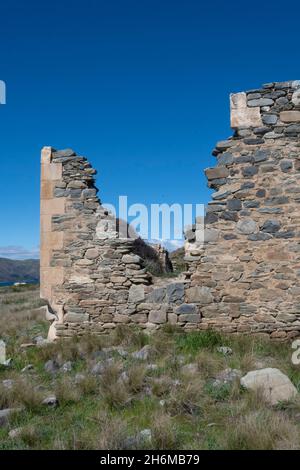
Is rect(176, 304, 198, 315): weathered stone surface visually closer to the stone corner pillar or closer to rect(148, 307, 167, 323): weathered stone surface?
rect(148, 307, 167, 323): weathered stone surface

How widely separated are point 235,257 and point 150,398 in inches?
124

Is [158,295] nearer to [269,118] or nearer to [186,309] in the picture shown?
[186,309]

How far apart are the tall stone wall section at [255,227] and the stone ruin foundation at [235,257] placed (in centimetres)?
2

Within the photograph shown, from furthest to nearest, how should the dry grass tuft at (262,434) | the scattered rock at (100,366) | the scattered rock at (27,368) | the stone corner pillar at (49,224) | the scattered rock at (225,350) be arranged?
the stone corner pillar at (49,224) < the scattered rock at (225,350) < the scattered rock at (27,368) < the scattered rock at (100,366) < the dry grass tuft at (262,434)

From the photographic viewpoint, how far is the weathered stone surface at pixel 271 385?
4516mm

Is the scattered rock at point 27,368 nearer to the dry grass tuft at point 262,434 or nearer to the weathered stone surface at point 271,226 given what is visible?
the dry grass tuft at point 262,434

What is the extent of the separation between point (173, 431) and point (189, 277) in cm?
379

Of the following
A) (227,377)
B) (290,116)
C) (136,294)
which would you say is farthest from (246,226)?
(227,377)

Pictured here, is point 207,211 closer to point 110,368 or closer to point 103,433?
point 110,368

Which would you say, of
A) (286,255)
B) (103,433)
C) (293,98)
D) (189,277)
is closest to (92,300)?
(189,277)

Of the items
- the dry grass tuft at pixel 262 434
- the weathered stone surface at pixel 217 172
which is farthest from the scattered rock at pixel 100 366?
the weathered stone surface at pixel 217 172

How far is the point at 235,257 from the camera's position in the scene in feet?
23.6
